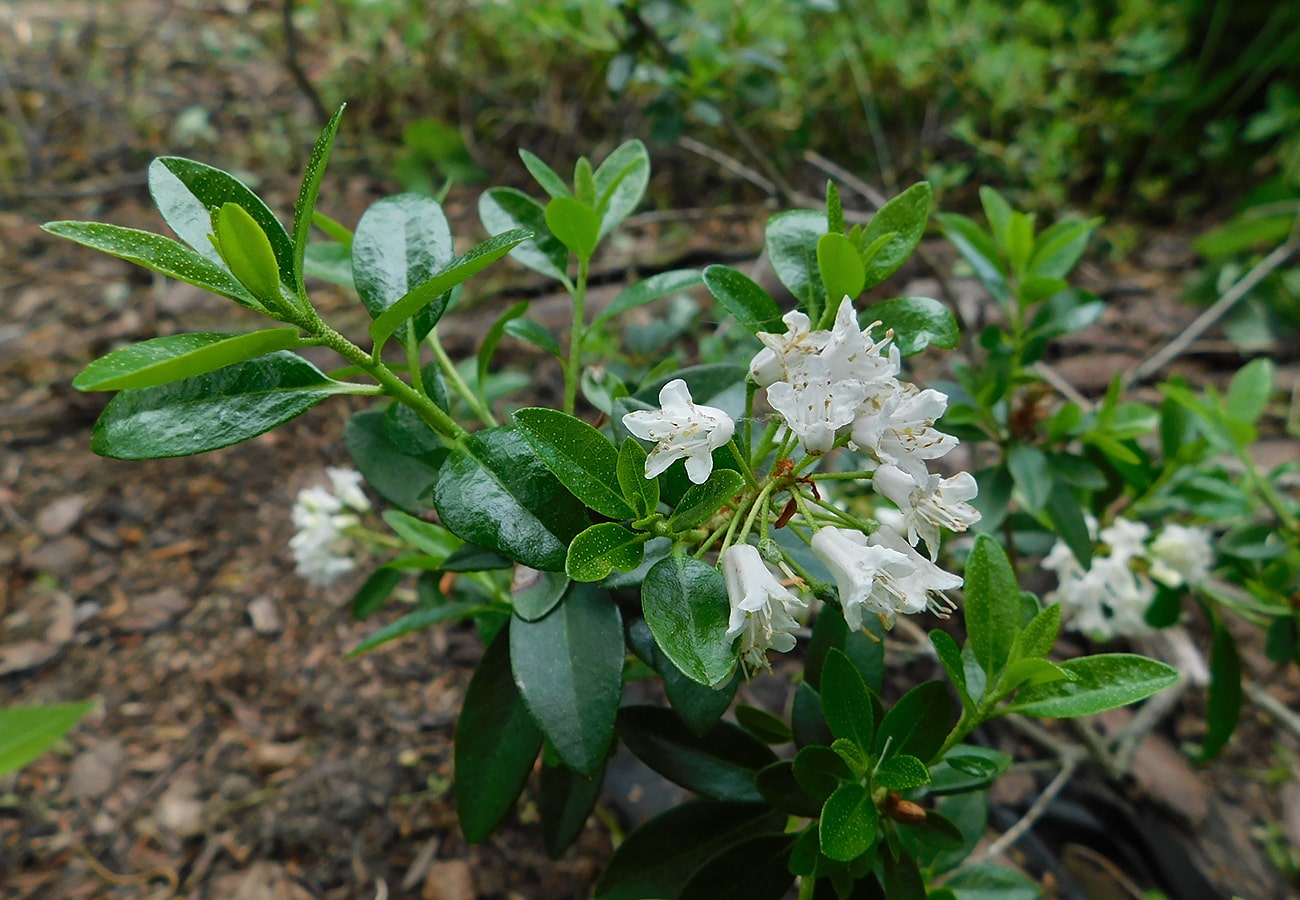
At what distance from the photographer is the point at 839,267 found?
697 mm

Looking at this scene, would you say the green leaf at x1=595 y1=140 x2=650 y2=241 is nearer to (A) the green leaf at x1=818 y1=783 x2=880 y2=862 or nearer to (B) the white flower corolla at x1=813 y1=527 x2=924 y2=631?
(B) the white flower corolla at x1=813 y1=527 x2=924 y2=631

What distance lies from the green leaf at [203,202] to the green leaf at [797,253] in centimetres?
45

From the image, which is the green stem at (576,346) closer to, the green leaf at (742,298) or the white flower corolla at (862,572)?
the green leaf at (742,298)

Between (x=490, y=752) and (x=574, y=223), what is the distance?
574 mm

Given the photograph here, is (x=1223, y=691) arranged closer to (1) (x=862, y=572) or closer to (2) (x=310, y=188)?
(1) (x=862, y=572)

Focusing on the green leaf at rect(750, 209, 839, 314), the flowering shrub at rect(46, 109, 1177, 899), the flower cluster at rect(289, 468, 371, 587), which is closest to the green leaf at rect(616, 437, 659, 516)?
the flowering shrub at rect(46, 109, 1177, 899)

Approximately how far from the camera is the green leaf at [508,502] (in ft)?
2.23

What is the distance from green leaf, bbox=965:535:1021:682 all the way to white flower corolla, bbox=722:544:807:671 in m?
0.25

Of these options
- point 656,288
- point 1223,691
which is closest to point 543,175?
point 656,288

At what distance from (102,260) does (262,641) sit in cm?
168

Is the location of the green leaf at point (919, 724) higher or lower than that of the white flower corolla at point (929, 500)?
lower

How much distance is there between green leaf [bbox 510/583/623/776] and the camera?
2.33 ft

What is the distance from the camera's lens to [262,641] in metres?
1.80

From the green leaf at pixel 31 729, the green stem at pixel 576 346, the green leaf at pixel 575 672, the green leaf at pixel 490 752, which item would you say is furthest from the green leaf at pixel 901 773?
the green leaf at pixel 31 729
